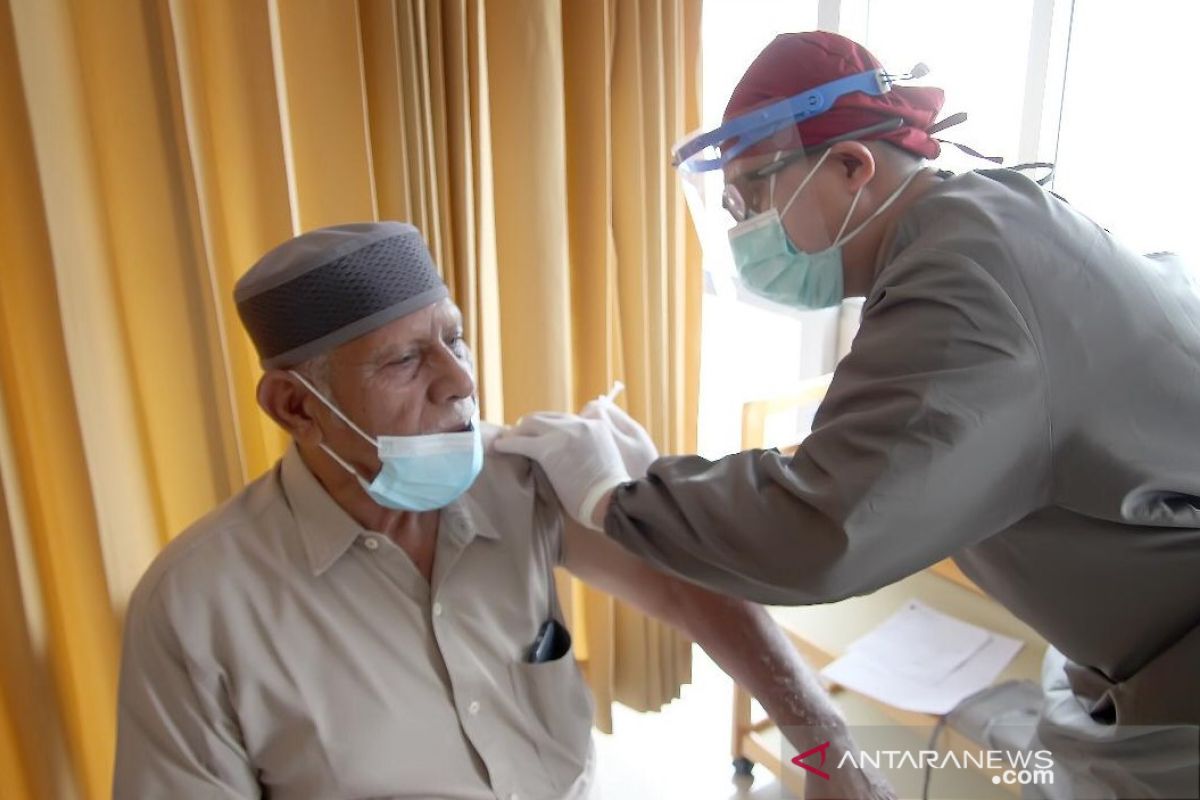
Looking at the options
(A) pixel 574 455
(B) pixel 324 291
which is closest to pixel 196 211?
(B) pixel 324 291

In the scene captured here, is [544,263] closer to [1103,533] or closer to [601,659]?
[601,659]

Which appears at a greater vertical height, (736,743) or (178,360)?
(178,360)

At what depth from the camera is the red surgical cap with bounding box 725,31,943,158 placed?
1.18m

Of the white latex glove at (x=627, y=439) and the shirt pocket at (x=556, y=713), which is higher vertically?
the white latex glove at (x=627, y=439)

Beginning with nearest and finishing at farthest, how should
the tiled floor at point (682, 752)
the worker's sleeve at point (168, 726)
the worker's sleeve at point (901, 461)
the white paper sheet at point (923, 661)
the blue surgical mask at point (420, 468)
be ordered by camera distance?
the worker's sleeve at point (901, 461) → the worker's sleeve at point (168, 726) → the blue surgical mask at point (420, 468) → the white paper sheet at point (923, 661) → the tiled floor at point (682, 752)

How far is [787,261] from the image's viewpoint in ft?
4.20

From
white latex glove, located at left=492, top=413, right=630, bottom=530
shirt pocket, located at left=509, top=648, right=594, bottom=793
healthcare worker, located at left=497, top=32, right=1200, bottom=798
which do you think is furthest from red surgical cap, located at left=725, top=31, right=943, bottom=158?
shirt pocket, located at left=509, top=648, right=594, bottom=793

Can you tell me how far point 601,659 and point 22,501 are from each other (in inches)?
50.2

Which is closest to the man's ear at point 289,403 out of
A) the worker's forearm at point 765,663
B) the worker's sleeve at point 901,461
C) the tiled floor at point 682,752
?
the worker's sleeve at point 901,461

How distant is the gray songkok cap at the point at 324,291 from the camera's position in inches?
47.4

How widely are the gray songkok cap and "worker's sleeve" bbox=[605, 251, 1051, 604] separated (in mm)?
518

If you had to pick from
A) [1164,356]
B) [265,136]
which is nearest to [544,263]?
[265,136]

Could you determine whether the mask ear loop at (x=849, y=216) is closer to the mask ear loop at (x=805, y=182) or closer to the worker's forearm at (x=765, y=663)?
the mask ear loop at (x=805, y=182)

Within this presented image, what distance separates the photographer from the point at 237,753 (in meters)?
1.19
